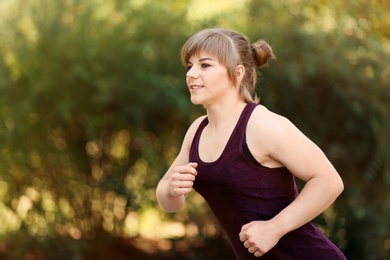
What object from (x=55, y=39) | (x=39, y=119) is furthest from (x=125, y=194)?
(x=55, y=39)

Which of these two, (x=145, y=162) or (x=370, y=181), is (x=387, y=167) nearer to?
(x=370, y=181)

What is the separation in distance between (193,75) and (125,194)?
3.30 meters

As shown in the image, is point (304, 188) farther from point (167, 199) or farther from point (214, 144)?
point (167, 199)

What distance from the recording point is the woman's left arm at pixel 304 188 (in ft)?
8.07

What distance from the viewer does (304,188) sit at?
8.17 ft

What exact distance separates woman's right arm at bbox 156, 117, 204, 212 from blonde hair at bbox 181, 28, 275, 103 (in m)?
0.25

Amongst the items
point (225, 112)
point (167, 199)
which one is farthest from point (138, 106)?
point (225, 112)

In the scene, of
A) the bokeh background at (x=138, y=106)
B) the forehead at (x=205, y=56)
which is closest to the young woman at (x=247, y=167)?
the forehead at (x=205, y=56)

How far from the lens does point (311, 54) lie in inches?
218

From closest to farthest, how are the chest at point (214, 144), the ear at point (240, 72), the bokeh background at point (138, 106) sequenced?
1. the chest at point (214, 144)
2. the ear at point (240, 72)
3. the bokeh background at point (138, 106)

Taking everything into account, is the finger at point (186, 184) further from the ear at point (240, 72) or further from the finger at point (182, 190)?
the ear at point (240, 72)

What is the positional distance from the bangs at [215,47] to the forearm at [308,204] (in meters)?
0.52

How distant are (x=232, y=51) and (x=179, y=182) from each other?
0.52 meters

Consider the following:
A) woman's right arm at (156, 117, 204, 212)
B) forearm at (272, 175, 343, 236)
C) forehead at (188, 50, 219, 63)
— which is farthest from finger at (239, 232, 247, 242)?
forehead at (188, 50, 219, 63)
